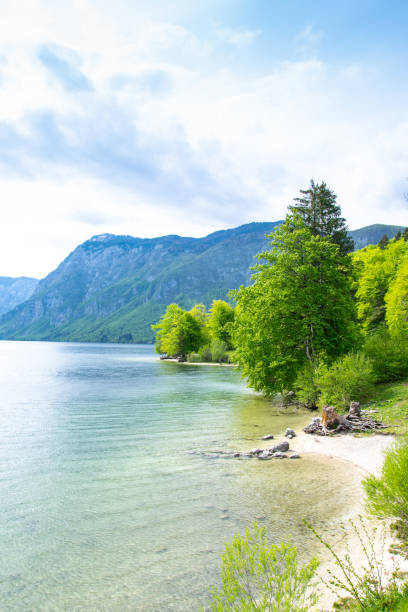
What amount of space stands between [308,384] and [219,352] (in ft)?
231

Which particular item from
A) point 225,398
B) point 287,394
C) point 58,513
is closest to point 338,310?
point 287,394

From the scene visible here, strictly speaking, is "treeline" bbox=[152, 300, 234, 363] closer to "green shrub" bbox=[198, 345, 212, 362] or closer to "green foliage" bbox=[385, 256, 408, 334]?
"green shrub" bbox=[198, 345, 212, 362]

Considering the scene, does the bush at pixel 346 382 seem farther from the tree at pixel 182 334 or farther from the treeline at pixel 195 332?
the tree at pixel 182 334

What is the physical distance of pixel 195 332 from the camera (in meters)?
113

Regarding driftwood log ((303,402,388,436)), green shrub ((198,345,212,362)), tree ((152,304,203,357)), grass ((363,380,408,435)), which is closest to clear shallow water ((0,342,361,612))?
driftwood log ((303,402,388,436))

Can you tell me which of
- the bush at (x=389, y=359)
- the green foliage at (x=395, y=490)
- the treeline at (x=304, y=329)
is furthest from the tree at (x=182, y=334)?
the green foliage at (x=395, y=490)

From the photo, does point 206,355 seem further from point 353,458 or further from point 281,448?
point 353,458

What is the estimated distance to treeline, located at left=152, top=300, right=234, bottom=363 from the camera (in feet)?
336

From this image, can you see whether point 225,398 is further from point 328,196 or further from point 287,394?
point 328,196

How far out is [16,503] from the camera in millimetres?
12516

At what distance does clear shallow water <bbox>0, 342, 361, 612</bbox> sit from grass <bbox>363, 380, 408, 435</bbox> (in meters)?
4.64

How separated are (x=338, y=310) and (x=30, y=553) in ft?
86.7

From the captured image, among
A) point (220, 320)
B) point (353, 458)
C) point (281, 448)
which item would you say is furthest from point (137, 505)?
point (220, 320)

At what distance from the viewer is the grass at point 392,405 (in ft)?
58.7
